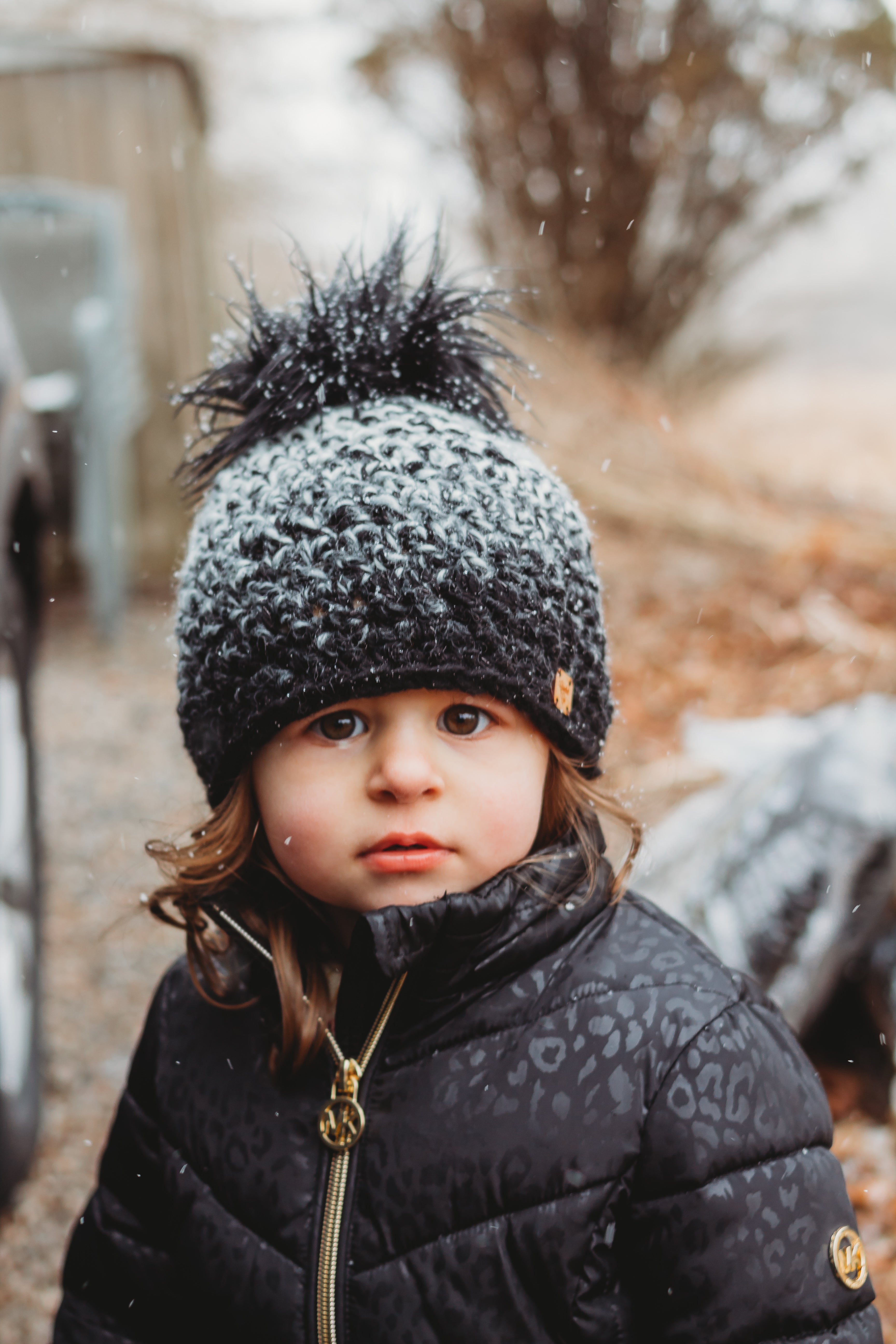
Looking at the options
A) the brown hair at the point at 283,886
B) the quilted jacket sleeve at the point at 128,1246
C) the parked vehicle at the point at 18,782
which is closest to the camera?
the brown hair at the point at 283,886

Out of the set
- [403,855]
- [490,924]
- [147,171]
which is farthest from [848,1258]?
[147,171]

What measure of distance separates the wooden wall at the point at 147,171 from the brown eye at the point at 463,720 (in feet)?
17.6

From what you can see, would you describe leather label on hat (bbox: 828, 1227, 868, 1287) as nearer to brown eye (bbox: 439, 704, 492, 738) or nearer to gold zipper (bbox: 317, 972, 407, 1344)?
gold zipper (bbox: 317, 972, 407, 1344)

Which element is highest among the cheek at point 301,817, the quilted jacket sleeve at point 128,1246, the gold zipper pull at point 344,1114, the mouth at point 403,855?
the cheek at point 301,817

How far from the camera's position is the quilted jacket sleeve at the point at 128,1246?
1.40 meters

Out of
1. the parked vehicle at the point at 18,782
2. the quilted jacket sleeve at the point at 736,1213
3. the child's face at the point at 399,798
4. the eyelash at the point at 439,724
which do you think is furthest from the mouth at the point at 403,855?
the parked vehicle at the point at 18,782

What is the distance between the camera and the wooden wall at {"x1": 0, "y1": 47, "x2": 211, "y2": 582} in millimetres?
6328

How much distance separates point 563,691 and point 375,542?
29 centimetres

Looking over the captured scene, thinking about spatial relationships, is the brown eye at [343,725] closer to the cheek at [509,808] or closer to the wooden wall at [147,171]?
the cheek at [509,808]

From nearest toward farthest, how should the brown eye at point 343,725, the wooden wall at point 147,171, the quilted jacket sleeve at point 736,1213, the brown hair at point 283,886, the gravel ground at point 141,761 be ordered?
the quilted jacket sleeve at point 736,1213 → the brown eye at point 343,725 → the brown hair at point 283,886 → the gravel ground at point 141,761 → the wooden wall at point 147,171

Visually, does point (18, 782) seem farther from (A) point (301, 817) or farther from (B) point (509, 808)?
(B) point (509, 808)

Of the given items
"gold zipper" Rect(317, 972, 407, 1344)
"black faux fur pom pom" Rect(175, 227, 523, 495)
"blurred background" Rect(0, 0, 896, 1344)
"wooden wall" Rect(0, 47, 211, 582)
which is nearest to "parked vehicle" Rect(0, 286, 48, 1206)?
"blurred background" Rect(0, 0, 896, 1344)

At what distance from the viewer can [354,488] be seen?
1.20 m

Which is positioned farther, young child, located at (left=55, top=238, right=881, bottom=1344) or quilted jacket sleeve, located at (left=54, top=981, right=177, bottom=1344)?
quilted jacket sleeve, located at (left=54, top=981, right=177, bottom=1344)
